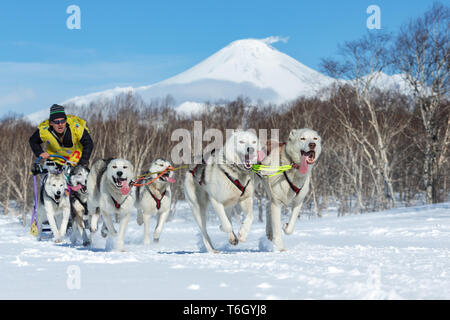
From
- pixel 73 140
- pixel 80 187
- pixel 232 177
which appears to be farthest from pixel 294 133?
pixel 73 140

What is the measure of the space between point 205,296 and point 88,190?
14.0ft

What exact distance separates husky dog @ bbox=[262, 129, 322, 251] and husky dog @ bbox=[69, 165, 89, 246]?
2.84m

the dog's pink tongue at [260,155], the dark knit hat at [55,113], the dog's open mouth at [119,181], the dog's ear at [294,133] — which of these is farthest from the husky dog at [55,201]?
the dog's ear at [294,133]

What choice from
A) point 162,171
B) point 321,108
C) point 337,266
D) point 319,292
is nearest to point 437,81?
point 321,108

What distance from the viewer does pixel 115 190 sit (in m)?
6.45

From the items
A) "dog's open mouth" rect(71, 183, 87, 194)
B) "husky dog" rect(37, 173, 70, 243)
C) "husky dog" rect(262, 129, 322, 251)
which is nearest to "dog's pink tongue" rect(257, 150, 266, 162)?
"husky dog" rect(262, 129, 322, 251)

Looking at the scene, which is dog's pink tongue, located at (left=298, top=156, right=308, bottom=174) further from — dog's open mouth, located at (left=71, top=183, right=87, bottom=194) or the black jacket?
dog's open mouth, located at (left=71, top=183, right=87, bottom=194)

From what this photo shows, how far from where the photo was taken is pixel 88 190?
6.98 metres

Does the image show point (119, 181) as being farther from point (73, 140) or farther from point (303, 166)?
point (303, 166)

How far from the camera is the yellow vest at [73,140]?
24.1 feet

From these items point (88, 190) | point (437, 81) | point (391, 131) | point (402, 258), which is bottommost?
point (402, 258)

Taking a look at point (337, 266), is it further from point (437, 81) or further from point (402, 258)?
point (437, 81)

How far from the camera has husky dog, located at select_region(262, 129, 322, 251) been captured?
5.51m

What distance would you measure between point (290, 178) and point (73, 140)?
342cm
